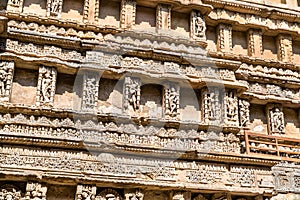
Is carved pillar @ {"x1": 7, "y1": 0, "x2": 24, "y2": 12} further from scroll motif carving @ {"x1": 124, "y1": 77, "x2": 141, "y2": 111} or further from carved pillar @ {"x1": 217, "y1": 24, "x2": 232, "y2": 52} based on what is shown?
carved pillar @ {"x1": 217, "y1": 24, "x2": 232, "y2": 52}

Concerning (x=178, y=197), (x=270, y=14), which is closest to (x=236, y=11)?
(x=270, y=14)

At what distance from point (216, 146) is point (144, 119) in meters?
1.83

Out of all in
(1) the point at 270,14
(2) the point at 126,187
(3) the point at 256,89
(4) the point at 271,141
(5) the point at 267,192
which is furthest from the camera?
(1) the point at 270,14

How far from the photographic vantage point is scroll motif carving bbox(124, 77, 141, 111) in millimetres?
10852

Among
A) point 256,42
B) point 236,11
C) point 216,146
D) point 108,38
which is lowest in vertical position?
point 216,146

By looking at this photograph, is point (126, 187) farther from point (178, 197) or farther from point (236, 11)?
point (236, 11)

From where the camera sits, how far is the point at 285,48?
45.5 ft

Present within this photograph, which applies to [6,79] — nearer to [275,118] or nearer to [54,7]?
[54,7]

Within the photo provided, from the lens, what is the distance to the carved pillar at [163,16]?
1231cm

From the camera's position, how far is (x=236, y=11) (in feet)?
44.9

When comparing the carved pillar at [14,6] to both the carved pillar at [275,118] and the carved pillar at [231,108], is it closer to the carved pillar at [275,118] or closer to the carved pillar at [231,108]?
the carved pillar at [231,108]

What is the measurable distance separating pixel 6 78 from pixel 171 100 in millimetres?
3956

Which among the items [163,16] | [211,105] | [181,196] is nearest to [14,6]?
[163,16]

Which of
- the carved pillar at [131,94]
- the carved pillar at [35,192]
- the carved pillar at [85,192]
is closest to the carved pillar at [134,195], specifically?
the carved pillar at [85,192]
